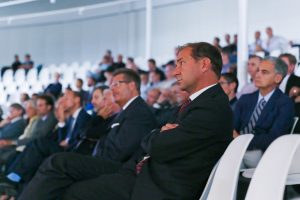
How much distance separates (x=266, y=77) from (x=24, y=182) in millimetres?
2403

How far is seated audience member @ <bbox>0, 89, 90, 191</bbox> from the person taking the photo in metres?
4.83

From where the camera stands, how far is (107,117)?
15.1 ft

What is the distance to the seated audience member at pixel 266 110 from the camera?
3.45 m

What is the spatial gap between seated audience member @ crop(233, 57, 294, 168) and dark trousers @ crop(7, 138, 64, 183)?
1806mm

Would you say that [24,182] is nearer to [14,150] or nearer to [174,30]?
[14,150]

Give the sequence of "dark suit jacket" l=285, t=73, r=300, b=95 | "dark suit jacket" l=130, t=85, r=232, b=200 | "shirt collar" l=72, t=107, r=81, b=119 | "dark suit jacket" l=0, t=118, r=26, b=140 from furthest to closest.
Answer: "dark suit jacket" l=0, t=118, r=26, b=140, "shirt collar" l=72, t=107, r=81, b=119, "dark suit jacket" l=285, t=73, r=300, b=95, "dark suit jacket" l=130, t=85, r=232, b=200

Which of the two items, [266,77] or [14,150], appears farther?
[14,150]

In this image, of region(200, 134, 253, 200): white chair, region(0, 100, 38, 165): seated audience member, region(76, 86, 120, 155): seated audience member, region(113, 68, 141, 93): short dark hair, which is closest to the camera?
region(200, 134, 253, 200): white chair

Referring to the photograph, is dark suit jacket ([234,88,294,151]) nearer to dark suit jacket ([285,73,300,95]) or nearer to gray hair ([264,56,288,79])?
gray hair ([264,56,288,79])

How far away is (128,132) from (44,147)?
1410 millimetres

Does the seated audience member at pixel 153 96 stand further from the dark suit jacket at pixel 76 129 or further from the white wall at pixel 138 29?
the white wall at pixel 138 29

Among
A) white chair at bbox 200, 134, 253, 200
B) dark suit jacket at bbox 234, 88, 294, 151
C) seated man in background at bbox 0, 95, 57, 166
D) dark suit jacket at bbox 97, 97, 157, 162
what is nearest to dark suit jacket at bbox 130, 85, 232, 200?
white chair at bbox 200, 134, 253, 200

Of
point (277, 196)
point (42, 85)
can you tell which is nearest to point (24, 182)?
point (277, 196)

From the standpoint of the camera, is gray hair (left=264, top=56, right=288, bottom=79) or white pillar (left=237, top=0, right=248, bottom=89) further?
white pillar (left=237, top=0, right=248, bottom=89)
